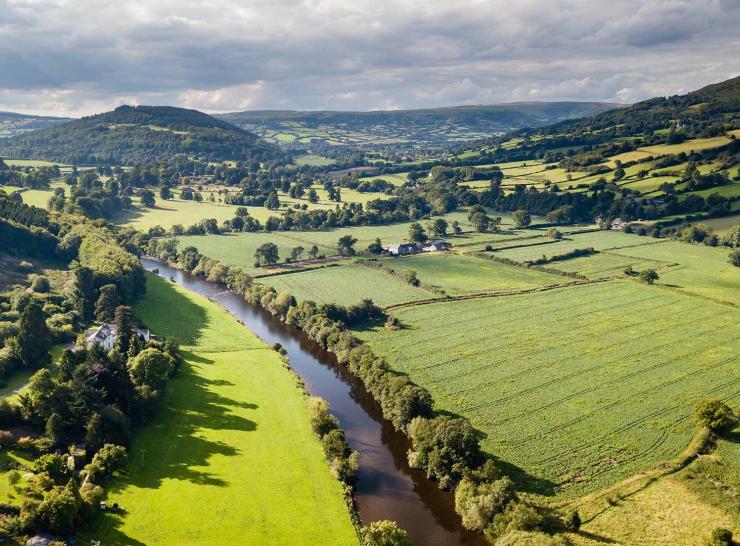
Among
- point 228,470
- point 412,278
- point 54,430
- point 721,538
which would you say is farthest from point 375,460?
point 412,278

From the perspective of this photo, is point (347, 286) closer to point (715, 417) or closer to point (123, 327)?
point (123, 327)

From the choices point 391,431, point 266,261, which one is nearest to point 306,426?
point 391,431

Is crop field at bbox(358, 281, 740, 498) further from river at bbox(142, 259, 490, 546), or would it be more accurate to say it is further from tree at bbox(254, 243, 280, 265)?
tree at bbox(254, 243, 280, 265)

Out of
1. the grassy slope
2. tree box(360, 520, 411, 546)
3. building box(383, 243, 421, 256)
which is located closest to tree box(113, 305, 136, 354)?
tree box(360, 520, 411, 546)

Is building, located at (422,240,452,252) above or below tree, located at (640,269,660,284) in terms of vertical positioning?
above

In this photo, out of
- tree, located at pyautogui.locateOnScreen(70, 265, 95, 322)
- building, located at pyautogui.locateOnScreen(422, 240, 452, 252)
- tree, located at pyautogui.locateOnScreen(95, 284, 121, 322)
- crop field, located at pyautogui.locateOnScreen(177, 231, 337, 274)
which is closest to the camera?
tree, located at pyautogui.locateOnScreen(95, 284, 121, 322)

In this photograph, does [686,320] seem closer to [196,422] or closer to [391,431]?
[391,431]

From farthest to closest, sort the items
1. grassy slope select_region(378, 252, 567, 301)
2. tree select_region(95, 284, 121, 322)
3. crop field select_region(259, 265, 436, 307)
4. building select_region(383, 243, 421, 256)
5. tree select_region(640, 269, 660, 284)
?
building select_region(383, 243, 421, 256), grassy slope select_region(378, 252, 567, 301), tree select_region(640, 269, 660, 284), crop field select_region(259, 265, 436, 307), tree select_region(95, 284, 121, 322)
